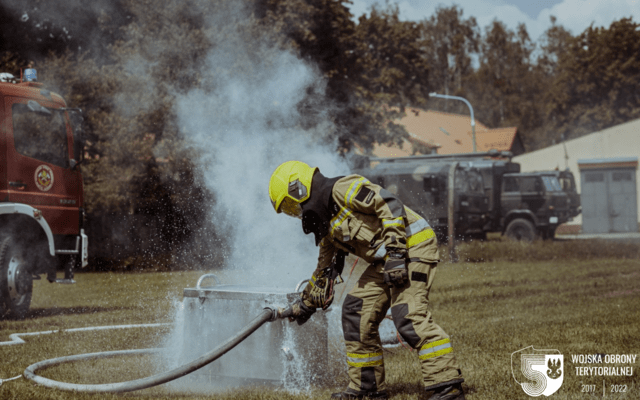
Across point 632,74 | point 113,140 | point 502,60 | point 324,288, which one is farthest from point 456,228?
point 502,60

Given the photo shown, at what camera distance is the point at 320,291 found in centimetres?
448

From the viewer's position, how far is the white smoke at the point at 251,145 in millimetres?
10648

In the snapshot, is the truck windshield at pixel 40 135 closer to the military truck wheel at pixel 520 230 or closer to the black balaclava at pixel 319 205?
the black balaclava at pixel 319 205

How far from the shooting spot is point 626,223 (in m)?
30.5

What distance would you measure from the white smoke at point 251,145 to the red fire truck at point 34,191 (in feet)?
8.99

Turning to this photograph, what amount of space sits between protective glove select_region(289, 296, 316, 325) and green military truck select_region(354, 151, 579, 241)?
547 inches

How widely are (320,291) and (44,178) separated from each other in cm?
582

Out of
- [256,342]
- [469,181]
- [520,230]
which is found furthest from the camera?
[520,230]

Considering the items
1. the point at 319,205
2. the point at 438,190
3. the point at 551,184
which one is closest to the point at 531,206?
the point at 551,184

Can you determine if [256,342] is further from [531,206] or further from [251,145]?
[531,206]

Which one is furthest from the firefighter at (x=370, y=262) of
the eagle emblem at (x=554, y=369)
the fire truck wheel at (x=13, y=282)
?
the fire truck wheel at (x=13, y=282)

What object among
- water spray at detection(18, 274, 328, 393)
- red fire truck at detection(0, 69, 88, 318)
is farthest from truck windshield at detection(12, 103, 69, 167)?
water spray at detection(18, 274, 328, 393)

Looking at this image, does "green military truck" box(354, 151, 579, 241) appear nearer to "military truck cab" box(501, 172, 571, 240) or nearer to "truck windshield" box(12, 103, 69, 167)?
"military truck cab" box(501, 172, 571, 240)

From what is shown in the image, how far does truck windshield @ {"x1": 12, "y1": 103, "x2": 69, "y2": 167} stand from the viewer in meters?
8.64
